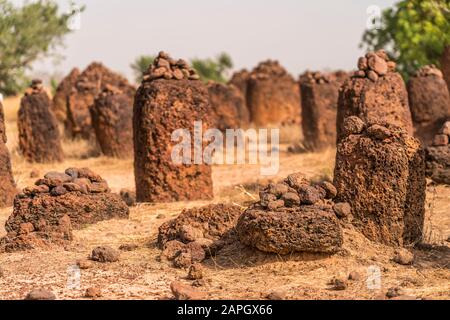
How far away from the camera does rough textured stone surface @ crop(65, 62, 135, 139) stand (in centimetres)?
1606

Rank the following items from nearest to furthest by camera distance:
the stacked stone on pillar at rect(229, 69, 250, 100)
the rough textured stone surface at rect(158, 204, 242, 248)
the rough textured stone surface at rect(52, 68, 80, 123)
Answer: the rough textured stone surface at rect(158, 204, 242, 248), the rough textured stone surface at rect(52, 68, 80, 123), the stacked stone on pillar at rect(229, 69, 250, 100)

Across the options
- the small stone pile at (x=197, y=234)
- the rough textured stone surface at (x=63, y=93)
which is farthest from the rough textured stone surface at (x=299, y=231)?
the rough textured stone surface at (x=63, y=93)

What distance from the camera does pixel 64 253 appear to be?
681cm

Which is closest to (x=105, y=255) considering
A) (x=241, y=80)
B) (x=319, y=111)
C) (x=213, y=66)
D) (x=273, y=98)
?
(x=319, y=111)

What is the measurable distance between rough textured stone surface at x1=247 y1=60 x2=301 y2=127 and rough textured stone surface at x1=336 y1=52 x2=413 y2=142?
9962 millimetres

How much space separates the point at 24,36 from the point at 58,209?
17.3 m

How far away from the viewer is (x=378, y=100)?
31.0ft

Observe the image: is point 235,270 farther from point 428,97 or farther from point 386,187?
point 428,97

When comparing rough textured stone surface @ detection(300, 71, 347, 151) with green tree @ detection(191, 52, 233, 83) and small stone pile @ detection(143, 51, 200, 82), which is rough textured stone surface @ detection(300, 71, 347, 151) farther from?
green tree @ detection(191, 52, 233, 83)

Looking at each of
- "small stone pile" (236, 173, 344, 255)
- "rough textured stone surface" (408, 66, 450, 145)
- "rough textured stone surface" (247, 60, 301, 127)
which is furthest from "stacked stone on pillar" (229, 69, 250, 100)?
"small stone pile" (236, 173, 344, 255)

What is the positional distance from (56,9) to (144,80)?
663 inches

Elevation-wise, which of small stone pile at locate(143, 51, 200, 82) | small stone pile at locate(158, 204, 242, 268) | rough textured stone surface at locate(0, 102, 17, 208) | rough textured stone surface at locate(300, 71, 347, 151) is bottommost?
small stone pile at locate(158, 204, 242, 268)
